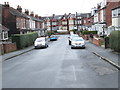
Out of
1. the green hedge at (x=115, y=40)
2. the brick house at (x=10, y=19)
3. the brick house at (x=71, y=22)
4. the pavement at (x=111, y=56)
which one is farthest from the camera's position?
the brick house at (x=71, y=22)

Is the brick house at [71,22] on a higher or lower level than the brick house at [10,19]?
higher

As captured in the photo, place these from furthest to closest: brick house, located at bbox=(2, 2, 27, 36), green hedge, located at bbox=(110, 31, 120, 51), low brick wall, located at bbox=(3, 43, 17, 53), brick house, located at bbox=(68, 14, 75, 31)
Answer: brick house, located at bbox=(68, 14, 75, 31) → brick house, located at bbox=(2, 2, 27, 36) → low brick wall, located at bbox=(3, 43, 17, 53) → green hedge, located at bbox=(110, 31, 120, 51)

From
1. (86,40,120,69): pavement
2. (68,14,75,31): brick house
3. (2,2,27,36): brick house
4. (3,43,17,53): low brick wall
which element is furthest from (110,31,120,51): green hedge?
(68,14,75,31): brick house

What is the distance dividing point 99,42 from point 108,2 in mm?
22826

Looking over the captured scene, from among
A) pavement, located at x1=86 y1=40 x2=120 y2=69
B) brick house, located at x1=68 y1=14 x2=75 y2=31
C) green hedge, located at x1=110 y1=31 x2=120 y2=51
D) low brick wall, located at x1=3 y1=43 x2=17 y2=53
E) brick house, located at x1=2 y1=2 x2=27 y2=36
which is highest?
brick house, located at x1=68 y1=14 x2=75 y2=31

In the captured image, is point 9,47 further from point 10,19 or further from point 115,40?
point 10,19

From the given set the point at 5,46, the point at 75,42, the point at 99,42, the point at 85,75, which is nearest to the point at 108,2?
the point at 99,42

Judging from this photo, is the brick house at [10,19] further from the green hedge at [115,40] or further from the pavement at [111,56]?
the green hedge at [115,40]

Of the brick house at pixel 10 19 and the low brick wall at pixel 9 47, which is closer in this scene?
the low brick wall at pixel 9 47

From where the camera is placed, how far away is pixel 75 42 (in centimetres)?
3138

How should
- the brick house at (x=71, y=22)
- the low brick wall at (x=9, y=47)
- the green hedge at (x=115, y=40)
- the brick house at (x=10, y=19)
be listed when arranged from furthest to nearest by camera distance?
the brick house at (x=71, y=22), the brick house at (x=10, y=19), the low brick wall at (x=9, y=47), the green hedge at (x=115, y=40)

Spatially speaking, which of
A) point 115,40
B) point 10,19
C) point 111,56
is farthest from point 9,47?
point 10,19

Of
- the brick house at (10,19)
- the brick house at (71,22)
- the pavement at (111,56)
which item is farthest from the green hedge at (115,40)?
the brick house at (71,22)

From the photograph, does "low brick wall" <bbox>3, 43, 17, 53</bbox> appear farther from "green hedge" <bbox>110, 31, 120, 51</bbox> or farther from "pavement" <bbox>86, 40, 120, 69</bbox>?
"green hedge" <bbox>110, 31, 120, 51</bbox>
